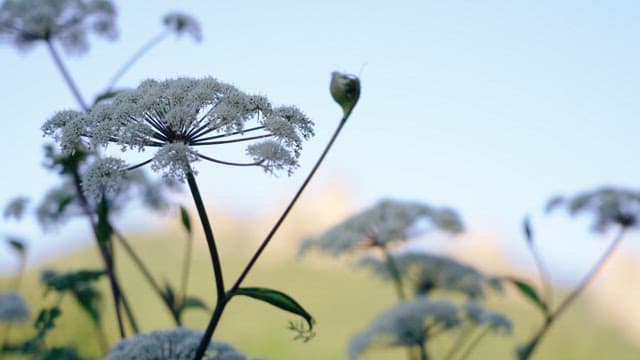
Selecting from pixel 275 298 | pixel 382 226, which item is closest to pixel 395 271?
pixel 382 226

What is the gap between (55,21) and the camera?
14.8 feet

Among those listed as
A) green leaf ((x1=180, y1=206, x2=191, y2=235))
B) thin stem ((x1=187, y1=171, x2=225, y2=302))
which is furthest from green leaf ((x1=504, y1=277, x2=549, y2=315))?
thin stem ((x1=187, y1=171, x2=225, y2=302))

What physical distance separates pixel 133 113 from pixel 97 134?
13 cm

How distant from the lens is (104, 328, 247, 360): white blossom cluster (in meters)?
2.84

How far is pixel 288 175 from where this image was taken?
7.30ft

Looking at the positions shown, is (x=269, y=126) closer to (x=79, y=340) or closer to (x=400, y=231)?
(x=400, y=231)

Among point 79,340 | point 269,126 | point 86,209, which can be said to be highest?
point 79,340

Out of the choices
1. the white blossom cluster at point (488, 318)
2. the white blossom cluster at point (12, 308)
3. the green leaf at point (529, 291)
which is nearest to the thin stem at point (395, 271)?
the white blossom cluster at point (488, 318)

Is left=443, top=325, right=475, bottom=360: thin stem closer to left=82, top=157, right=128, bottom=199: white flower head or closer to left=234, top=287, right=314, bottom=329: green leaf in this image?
left=234, top=287, right=314, bottom=329: green leaf

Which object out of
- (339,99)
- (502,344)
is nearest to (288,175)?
(339,99)

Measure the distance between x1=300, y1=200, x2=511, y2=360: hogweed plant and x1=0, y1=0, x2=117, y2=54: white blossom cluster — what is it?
73.2 inches

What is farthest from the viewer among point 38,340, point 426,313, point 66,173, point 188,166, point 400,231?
point 400,231

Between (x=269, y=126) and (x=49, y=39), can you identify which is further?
(x=49, y=39)

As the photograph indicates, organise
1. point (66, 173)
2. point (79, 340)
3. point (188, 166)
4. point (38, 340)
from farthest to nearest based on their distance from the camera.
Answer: point (79, 340)
point (66, 173)
point (38, 340)
point (188, 166)
